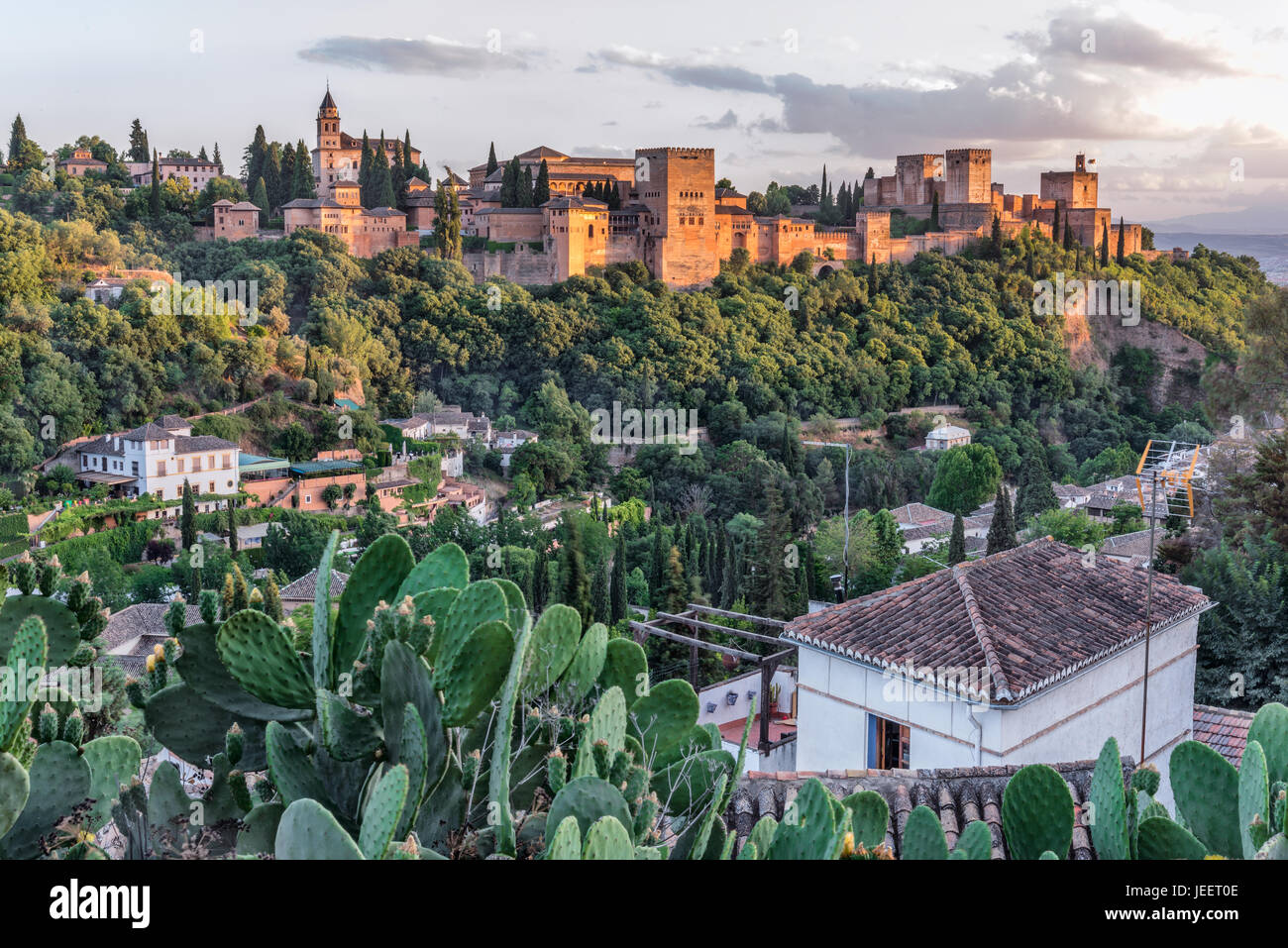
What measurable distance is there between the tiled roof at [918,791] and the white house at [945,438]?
95.0 ft

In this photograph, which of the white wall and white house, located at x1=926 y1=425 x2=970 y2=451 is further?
white house, located at x1=926 y1=425 x2=970 y2=451

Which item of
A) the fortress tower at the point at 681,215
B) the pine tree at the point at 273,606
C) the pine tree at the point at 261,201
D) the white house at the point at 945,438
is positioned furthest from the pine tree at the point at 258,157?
the pine tree at the point at 273,606

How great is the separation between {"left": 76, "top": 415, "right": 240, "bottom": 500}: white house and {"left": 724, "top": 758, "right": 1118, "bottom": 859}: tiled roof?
20.6 m

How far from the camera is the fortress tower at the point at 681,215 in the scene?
38.1 m

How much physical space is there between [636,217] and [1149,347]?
1957 cm

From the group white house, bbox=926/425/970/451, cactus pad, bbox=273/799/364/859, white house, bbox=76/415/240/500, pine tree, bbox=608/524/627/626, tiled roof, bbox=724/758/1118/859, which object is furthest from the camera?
white house, bbox=926/425/970/451

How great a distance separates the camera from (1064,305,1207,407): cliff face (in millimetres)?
41094

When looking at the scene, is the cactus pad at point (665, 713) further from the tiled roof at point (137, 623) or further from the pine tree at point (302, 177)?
the pine tree at point (302, 177)

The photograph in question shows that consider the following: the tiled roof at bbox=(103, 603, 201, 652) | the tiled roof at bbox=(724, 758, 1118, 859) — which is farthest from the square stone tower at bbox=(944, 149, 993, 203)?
the tiled roof at bbox=(724, 758, 1118, 859)

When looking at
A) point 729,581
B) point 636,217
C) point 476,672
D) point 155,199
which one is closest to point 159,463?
point 729,581

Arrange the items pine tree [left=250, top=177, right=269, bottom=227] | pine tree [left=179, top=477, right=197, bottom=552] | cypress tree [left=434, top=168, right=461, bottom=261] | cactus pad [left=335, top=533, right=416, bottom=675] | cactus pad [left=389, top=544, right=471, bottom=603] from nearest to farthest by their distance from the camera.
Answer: cactus pad [left=335, top=533, right=416, bottom=675] < cactus pad [left=389, top=544, right=471, bottom=603] < pine tree [left=179, top=477, right=197, bottom=552] < cypress tree [left=434, top=168, right=461, bottom=261] < pine tree [left=250, top=177, right=269, bottom=227]

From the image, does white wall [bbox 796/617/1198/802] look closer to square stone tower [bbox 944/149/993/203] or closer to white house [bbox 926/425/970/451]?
white house [bbox 926/425/970/451]

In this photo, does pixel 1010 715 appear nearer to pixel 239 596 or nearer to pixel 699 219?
pixel 239 596
